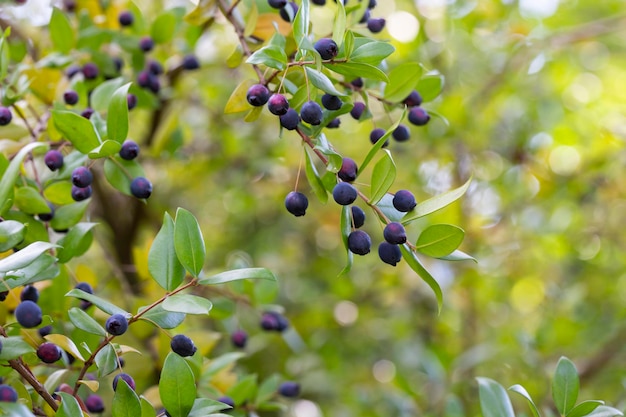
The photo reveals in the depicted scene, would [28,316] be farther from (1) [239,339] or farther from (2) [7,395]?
(1) [239,339]

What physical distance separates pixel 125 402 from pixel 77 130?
→ 333 millimetres

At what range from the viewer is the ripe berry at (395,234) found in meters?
0.68

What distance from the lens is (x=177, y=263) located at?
74 cm

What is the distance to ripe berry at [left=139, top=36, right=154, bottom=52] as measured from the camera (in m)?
1.14

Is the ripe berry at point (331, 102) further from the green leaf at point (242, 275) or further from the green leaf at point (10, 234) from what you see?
the green leaf at point (10, 234)

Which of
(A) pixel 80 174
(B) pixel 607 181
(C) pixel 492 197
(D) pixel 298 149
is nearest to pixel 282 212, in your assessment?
(D) pixel 298 149

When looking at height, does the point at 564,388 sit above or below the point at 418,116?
below

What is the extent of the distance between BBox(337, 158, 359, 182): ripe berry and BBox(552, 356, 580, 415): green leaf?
0.35m

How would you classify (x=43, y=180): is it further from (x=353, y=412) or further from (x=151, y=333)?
(x=353, y=412)

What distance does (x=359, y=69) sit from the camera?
72 centimetres

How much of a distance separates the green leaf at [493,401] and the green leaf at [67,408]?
499 millimetres

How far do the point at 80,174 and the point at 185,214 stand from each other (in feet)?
0.54

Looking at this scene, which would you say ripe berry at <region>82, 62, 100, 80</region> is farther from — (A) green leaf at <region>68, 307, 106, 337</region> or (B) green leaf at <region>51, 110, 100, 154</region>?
(A) green leaf at <region>68, 307, 106, 337</region>

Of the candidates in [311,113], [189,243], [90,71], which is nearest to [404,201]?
[311,113]
